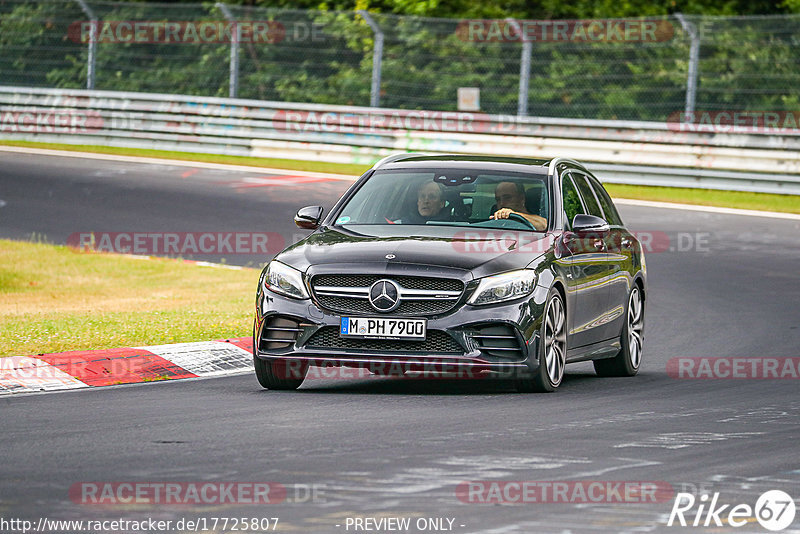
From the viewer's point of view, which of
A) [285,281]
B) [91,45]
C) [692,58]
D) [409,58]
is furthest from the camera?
[91,45]

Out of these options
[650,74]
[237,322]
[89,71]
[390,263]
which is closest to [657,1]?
[650,74]

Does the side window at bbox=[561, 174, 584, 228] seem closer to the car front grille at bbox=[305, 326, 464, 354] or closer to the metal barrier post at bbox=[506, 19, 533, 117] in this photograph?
the car front grille at bbox=[305, 326, 464, 354]

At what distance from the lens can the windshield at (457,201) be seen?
35.2ft

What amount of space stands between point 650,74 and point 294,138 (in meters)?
7.03

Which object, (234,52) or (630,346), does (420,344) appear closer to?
(630,346)

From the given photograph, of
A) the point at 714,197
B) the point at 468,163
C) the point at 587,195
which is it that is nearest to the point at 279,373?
the point at 468,163

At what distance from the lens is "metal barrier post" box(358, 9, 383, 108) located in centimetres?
2812

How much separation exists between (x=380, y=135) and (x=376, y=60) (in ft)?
4.69

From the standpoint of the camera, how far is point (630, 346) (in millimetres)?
11883

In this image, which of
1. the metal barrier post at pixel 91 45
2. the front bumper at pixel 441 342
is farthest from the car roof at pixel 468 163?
the metal barrier post at pixel 91 45

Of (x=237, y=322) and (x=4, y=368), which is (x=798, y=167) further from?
(x=4, y=368)

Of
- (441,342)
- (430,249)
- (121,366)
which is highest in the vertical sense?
(430,249)

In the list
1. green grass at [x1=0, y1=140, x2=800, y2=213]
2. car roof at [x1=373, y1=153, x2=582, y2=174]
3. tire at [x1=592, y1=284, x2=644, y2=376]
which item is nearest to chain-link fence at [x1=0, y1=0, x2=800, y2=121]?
green grass at [x1=0, y1=140, x2=800, y2=213]

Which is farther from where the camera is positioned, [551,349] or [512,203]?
[512,203]
